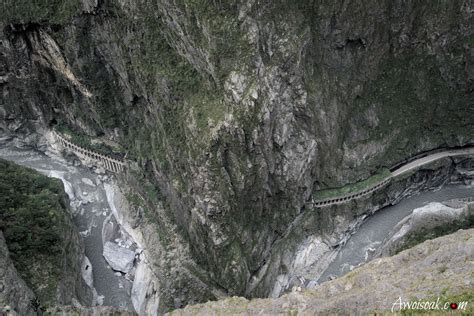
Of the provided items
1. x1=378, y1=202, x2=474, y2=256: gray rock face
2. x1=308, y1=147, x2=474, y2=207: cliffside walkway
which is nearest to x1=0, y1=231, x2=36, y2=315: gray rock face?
x1=378, y1=202, x2=474, y2=256: gray rock face

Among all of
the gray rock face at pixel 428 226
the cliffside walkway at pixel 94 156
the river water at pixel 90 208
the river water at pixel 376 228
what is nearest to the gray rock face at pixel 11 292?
the river water at pixel 90 208

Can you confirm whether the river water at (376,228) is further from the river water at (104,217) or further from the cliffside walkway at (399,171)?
the cliffside walkway at (399,171)

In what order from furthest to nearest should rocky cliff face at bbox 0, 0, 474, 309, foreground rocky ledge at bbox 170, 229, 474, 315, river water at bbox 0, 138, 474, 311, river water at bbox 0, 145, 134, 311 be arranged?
river water at bbox 0, 138, 474, 311 → river water at bbox 0, 145, 134, 311 → rocky cliff face at bbox 0, 0, 474, 309 → foreground rocky ledge at bbox 170, 229, 474, 315

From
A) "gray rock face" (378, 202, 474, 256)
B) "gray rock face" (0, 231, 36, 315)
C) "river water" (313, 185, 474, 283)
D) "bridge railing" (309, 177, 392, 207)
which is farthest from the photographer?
"bridge railing" (309, 177, 392, 207)

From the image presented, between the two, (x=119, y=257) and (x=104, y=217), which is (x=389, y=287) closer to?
(x=119, y=257)

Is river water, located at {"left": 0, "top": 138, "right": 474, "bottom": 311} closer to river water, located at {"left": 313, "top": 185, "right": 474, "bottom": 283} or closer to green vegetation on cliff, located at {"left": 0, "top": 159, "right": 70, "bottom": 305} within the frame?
river water, located at {"left": 313, "top": 185, "right": 474, "bottom": 283}

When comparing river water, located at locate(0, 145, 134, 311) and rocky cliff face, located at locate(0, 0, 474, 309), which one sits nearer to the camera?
rocky cliff face, located at locate(0, 0, 474, 309)
